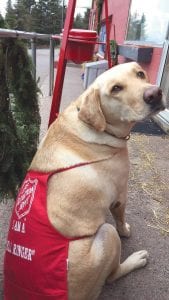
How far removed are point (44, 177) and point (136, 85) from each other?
0.81 m

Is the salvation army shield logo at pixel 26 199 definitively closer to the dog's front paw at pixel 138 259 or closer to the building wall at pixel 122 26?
the dog's front paw at pixel 138 259

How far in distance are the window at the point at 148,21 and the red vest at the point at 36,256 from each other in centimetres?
540

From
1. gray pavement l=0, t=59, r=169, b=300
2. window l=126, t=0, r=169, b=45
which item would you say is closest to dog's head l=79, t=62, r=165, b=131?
gray pavement l=0, t=59, r=169, b=300

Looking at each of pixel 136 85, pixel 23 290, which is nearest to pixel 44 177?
pixel 23 290

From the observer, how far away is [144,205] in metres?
3.54

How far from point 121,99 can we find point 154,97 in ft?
0.68

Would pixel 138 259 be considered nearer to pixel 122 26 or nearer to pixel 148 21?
pixel 148 21

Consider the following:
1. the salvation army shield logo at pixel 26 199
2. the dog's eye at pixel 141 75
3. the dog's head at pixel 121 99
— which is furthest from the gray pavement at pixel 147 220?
the dog's eye at pixel 141 75

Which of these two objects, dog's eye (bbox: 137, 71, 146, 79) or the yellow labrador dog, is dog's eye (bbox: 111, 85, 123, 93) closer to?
the yellow labrador dog

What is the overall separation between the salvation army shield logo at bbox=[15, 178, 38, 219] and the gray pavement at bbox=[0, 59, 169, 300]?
0.87m

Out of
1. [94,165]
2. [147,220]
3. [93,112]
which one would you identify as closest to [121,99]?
[93,112]

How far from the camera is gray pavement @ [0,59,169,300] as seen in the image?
2582mm

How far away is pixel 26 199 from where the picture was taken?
217 centimetres

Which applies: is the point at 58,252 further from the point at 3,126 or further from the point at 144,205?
the point at 144,205
